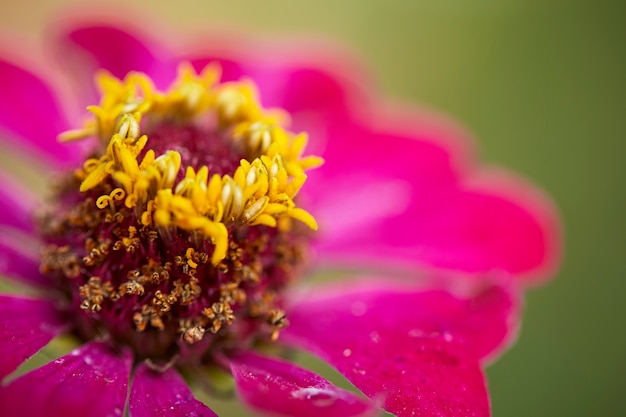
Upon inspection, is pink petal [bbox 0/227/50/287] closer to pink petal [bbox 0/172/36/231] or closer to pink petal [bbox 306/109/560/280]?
pink petal [bbox 0/172/36/231]

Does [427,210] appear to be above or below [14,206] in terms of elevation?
above

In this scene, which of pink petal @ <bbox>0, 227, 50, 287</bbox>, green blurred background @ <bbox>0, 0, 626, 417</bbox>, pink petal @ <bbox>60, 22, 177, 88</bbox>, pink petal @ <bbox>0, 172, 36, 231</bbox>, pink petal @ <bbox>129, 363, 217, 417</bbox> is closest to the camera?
pink petal @ <bbox>129, 363, 217, 417</bbox>

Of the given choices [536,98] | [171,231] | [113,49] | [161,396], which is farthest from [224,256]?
[536,98]

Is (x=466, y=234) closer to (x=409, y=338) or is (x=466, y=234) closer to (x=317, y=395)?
(x=409, y=338)

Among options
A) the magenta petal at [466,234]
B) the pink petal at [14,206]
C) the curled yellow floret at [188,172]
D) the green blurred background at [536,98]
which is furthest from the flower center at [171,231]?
the green blurred background at [536,98]

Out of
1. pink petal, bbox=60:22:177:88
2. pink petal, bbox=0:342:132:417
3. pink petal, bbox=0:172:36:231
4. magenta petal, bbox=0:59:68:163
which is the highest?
pink petal, bbox=60:22:177:88

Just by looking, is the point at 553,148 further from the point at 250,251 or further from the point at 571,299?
the point at 250,251

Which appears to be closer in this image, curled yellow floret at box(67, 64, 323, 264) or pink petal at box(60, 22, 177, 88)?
curled yellow floret at box(67, 64, 323, 264)

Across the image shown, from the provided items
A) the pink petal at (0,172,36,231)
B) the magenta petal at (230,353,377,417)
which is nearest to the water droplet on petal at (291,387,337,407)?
the magenta petal at (230,353,377,417)
